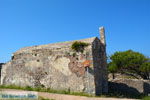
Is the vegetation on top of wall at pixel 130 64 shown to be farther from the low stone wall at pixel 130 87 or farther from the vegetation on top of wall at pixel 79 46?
the vegetation on top of wall at pixel 79 46

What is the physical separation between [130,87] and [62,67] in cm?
667

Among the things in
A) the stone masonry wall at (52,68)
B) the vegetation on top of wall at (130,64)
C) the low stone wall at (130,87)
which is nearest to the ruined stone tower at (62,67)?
the stone masonry wall at (52,68)

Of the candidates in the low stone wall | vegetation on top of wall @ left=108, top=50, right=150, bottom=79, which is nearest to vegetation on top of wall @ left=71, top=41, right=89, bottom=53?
the low stone wall

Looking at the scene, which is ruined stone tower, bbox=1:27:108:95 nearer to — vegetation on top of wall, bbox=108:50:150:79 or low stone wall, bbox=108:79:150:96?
low stone wall, bbox=108:79:150:96

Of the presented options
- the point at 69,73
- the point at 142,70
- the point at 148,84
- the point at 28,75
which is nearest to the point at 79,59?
the point at 69,73

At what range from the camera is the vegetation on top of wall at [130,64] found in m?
30.5

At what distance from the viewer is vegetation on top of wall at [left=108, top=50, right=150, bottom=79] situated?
3050 cm

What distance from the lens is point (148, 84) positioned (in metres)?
21.0

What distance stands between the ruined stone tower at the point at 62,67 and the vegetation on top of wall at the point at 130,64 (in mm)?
12734

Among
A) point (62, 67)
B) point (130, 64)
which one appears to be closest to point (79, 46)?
point (62, 67)

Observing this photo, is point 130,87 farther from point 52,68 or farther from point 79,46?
point 52,68

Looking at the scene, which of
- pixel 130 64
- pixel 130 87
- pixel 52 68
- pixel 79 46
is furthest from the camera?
pixel 130 64

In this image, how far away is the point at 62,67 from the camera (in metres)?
17.4

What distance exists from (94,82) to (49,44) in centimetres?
514
